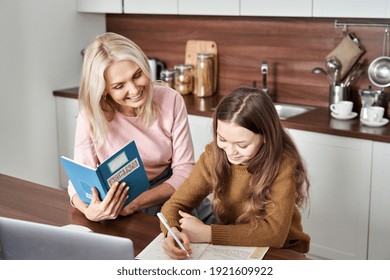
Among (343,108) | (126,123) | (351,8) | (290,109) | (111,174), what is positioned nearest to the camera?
(111,174)

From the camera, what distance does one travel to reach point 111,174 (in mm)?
1844

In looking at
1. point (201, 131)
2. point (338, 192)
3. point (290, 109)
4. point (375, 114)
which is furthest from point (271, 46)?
point (338, 192)

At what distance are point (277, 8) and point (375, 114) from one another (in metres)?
0.77

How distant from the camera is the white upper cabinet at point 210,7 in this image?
10.9ft

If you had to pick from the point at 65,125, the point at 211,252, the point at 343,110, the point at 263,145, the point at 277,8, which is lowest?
the point at 65,125

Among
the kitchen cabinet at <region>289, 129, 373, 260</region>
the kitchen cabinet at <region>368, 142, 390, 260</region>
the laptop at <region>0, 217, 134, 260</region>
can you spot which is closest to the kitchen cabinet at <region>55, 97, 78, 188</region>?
the kitchen cabinet at <region>289, 129, 373, 260</region>

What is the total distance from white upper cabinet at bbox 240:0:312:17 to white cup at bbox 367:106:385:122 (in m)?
0.58

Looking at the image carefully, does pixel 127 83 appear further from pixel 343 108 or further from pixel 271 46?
pixel 271 46

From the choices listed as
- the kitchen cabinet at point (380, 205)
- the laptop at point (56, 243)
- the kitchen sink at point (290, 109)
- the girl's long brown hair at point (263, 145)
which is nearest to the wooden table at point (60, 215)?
the girl's long brown hair at point (263, 145)

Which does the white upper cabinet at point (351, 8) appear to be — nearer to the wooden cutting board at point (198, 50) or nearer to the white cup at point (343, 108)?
the white cup at point (343, 108)

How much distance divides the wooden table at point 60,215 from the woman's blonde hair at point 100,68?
265 mm
